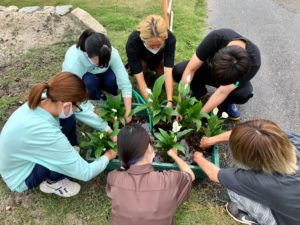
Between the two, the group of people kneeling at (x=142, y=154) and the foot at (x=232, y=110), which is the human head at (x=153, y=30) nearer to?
the group of people kneeling at (x=142, y=154)

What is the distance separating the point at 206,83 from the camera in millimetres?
3643

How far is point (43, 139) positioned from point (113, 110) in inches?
33.8

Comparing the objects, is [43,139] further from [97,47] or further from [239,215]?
[239,215]

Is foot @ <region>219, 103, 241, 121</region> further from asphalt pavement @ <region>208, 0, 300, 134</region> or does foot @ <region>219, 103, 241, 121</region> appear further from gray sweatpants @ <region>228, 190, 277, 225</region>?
gray sweatpants @ <region>228, 190, 277, 225</region>

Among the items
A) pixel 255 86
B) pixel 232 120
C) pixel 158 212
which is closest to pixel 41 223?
pixel 158 212

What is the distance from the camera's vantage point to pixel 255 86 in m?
4.18

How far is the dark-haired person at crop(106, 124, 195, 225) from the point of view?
207cm

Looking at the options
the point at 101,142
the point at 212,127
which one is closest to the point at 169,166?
the point at 212,127

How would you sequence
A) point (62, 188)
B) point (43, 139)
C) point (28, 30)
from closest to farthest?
point (43, 139), point (62, 188), point (28, 30)

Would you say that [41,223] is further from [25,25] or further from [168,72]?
[25,25]

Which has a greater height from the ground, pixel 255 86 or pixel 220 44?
pixel 220 44

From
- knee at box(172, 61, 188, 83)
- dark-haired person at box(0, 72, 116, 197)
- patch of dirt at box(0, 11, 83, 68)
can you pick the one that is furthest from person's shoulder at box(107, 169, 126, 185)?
patch of dirt at box(0, 11, 83, 68)

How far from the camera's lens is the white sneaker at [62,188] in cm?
291

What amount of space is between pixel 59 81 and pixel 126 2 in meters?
3.96
